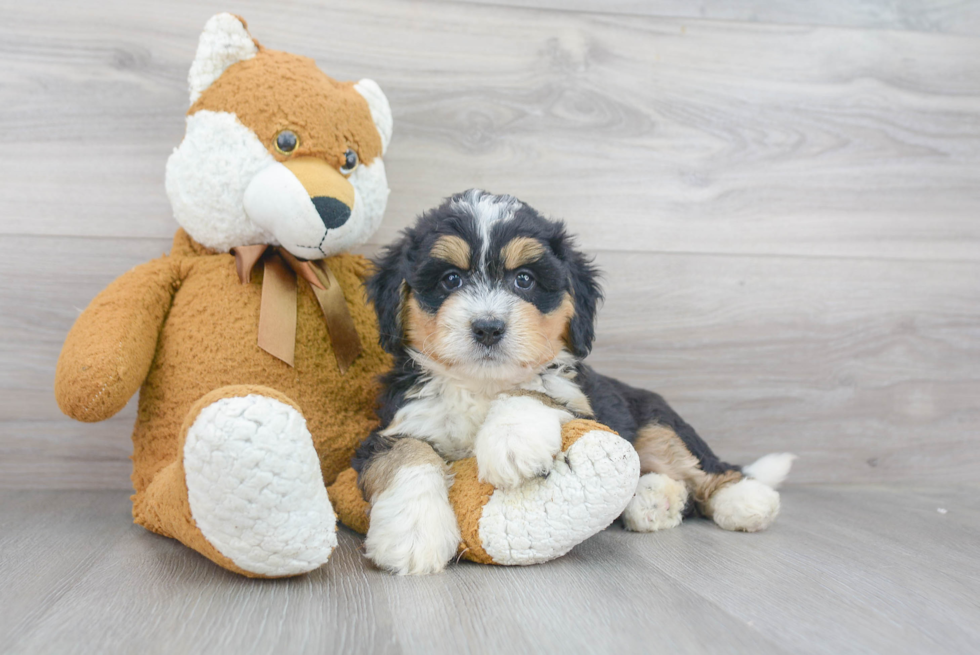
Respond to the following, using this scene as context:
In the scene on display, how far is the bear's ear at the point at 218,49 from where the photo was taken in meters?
1.78

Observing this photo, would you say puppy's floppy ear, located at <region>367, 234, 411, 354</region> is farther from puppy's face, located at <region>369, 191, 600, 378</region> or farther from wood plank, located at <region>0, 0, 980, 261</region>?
wood plank, located at <region>0, 0, 980, 261</region>

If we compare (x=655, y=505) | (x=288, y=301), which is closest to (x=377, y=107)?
(x=288, y=301)

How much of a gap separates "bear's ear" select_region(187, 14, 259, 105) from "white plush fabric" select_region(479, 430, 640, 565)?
50.2 inches

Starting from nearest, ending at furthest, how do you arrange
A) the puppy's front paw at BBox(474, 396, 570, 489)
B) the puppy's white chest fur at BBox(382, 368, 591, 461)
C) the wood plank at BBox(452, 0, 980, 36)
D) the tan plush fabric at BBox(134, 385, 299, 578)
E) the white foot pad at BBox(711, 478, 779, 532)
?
the tan plush fabric at BBox(134, 385, 299, 578), the puppy's front paw at BBox(474, 396, 570, 489), the puppy's white chest fur at BBox(382, 368, 591, 461), the white foot pad at BBox(711, 478, 779, 532), the wood plank at BBox(452, 0, 980, 36)

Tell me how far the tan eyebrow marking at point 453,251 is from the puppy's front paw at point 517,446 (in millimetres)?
344

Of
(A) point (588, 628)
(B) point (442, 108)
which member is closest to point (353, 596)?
(A) point (588, 628)

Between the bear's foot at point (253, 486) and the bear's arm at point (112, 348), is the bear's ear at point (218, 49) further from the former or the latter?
the bear's foot at point (253, 486)

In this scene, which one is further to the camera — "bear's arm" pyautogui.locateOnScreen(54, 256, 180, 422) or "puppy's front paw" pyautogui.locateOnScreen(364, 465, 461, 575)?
"bear's arm" pyautogui.locateOnScreen(54, 256, 180, 422)

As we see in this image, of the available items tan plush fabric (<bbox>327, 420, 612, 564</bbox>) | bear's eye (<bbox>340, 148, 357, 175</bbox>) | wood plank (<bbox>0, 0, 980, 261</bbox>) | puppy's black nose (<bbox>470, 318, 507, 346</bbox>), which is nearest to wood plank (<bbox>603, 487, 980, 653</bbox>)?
tan plush fabric (<bbox>327, 420, 612, 564</bbox>)

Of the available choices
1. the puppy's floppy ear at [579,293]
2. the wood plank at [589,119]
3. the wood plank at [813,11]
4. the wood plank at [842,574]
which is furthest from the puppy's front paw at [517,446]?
the wood plank at [813,11]

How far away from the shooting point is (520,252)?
156 centimetres

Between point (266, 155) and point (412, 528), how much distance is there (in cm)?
97

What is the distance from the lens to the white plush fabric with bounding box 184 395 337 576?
1.20 m

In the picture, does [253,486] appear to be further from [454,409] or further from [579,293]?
[579,293]
